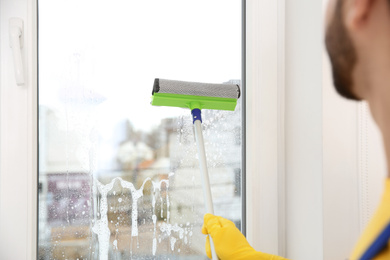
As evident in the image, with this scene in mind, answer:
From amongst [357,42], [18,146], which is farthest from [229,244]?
[357,42]

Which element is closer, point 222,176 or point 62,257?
point 62,257

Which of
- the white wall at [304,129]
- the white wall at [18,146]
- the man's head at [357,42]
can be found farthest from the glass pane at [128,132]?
the man's head at [357,42]

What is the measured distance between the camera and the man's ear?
1.23ft

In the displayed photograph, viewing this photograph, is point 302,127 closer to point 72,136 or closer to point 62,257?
point 72,136

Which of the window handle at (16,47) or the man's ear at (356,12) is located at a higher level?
the window handle at (16,47)

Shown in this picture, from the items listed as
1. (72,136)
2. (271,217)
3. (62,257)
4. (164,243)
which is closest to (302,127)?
(271,217)

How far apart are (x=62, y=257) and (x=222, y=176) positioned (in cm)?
51

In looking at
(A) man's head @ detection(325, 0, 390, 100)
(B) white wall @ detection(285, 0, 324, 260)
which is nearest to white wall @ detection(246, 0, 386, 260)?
(B) white wall @ detection(285, 0, 324, 260)

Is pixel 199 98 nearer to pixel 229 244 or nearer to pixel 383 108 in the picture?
pixel 229 244

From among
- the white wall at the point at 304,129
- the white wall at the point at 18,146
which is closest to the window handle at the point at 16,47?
the white wall at the point at 18,146

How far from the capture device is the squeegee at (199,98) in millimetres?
991

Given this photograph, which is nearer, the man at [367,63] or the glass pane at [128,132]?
the man at [367,63]

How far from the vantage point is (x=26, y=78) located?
3.35 feet

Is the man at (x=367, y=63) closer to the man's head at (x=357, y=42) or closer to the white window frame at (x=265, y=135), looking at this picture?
the man's head at (x=357, y=42)
